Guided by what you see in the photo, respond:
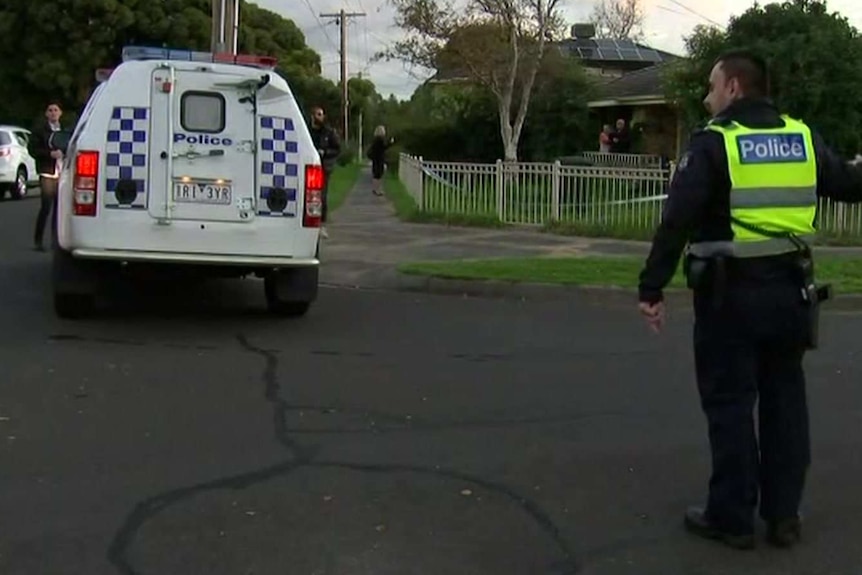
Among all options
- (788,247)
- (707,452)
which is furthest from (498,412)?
(788,247)

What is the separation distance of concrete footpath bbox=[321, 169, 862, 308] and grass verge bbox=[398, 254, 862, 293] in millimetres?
130

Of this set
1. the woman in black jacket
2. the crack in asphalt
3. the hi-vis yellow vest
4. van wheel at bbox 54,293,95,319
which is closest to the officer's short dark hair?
the hi-vis yellow vest

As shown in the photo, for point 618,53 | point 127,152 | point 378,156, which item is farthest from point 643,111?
point 127,152

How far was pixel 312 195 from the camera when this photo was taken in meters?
9.10

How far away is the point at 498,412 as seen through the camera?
670 centimetres

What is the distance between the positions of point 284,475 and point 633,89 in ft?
97.6

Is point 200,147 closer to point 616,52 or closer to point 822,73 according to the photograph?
point 822,73

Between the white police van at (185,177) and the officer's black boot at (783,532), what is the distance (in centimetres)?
520

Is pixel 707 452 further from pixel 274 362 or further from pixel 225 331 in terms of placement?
pixel 225 331

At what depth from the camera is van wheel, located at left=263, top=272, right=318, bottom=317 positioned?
959cm

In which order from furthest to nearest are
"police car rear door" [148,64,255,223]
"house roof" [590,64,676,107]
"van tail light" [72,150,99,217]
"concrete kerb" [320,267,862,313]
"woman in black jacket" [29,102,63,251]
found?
"house roof" [590,64,676,107]
"woman in black jacket" [29,102,63,251]
"concrete kerb" [320,267,862,313]
"police car rear door" [148,64,255,223]
"van tail light" [72,150,99,217]

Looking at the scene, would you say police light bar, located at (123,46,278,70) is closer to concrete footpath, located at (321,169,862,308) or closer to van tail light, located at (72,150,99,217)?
van tail light, located at (72,150,99,217)

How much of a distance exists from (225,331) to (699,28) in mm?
19424

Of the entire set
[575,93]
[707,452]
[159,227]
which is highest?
[575,93]
